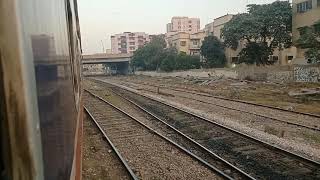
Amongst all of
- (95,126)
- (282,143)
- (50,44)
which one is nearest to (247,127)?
(282,143)

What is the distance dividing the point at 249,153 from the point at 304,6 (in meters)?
44.3

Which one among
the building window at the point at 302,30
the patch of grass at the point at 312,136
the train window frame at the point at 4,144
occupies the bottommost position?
the patch of grass at the point at 312,136

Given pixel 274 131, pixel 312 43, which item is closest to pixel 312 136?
pixel 274 131

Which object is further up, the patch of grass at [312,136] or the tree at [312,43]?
the tree at [312,43]

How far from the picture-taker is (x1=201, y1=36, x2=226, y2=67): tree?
2771 inches

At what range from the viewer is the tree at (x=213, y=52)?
70.4 meters

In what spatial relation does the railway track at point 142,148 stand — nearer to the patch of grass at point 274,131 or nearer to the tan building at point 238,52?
the patch of grass at point 274,131

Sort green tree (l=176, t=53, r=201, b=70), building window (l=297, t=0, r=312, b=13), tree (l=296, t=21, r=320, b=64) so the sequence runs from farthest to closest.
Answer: green tree (l=176, t=53, r=201, b=70), building window (l=297, t=0, r=312, b=13), tree (l=296, t=21, r=320, b=64)

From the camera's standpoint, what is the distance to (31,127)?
Answer: 45.2 inches

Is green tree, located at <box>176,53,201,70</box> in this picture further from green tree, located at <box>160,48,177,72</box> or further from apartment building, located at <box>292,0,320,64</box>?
apartment building, located at <box>292,0,320,64</box>

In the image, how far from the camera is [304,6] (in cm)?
4966

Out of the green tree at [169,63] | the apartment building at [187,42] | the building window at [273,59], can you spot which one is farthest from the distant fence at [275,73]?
the apartment building at [187,42]

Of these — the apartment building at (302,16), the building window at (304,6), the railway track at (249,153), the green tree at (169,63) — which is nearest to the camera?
the railway track at (249,153)

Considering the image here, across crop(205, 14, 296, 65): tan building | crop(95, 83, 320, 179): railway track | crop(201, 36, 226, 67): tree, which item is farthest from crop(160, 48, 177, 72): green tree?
crop(95, 83, 320, 179): railway track
